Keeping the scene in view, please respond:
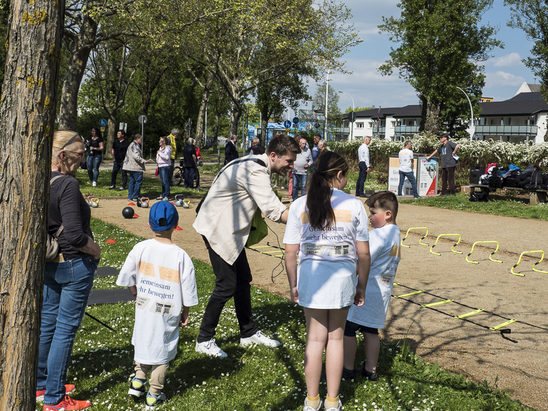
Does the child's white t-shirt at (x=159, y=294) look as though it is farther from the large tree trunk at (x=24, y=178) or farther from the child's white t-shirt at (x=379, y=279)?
the large tree trunk at (x=24, y=178)

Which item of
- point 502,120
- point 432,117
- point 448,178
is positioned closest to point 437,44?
point 432,117

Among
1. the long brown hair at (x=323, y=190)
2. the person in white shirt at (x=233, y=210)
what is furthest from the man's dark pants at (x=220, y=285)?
the long brown hair at (x=323, y=190)

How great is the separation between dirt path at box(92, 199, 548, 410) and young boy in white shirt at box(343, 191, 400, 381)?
2.87 feet

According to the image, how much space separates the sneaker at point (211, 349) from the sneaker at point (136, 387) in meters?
0.92

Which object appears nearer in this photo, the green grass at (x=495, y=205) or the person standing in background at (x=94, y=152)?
the green grass at (x=495, y=205)

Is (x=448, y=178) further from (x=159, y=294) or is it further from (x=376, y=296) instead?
(x=159, y=294)

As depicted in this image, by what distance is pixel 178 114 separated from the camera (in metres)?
54.2

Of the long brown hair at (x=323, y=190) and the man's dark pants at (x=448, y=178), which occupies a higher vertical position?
the long brown hair at (x=323, y=190)

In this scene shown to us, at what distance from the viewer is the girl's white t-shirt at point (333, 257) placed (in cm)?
351

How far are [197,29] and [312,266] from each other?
21717mm

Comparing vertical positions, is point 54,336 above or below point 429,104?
below

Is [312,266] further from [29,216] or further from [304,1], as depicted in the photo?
[304,1]

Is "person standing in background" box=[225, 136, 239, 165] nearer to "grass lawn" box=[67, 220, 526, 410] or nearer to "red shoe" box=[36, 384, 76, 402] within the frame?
"grass lawn" box=[67, 220, 526, 410]

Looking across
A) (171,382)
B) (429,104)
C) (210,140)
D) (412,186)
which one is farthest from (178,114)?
(171,382)
